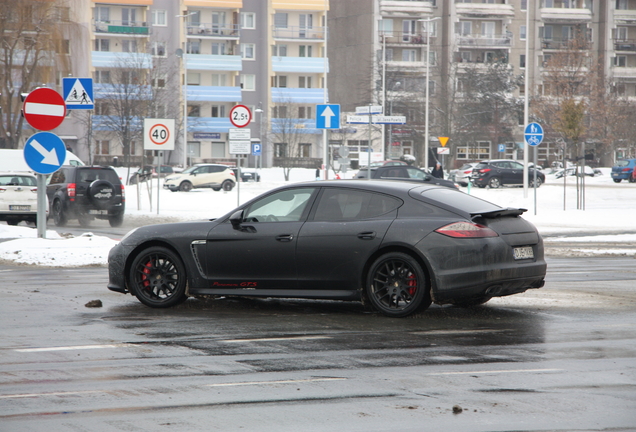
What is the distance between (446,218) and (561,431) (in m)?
4.42

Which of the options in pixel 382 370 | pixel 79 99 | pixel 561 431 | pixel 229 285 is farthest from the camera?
pixel 79 99

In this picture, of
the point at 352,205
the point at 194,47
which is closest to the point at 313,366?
the point at 352,205

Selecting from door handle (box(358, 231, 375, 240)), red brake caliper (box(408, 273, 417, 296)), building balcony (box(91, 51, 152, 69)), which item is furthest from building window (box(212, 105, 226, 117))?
red brake caliper (box(408, 273, 417, 296))

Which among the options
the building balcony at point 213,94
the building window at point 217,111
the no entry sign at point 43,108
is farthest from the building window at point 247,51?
the no entry sign at point 43,108

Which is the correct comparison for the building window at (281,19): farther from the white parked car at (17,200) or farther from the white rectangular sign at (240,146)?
the white parked car at (17,200)

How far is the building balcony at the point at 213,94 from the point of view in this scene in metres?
87.9

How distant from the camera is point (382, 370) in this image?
656 cm

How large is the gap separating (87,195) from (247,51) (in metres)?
67.1

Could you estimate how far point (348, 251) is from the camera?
30.7ft

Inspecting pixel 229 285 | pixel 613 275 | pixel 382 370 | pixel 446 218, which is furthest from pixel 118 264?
pixel 613 275

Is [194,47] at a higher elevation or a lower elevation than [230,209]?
higher

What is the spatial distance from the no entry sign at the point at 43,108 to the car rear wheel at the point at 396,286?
8.48 m

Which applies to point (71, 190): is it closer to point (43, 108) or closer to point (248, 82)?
point (43, 108)

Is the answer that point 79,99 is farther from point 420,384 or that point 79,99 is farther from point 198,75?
point 198,75
